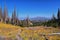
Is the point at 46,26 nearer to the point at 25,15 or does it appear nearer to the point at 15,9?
the point at 25,15

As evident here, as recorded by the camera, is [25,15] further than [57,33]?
Yes

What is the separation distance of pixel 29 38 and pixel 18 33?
480 millimetres

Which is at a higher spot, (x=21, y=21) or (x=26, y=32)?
(x=21, y=21)

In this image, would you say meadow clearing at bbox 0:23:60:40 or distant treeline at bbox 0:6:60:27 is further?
distant treeline at bbox 0:6:60:27

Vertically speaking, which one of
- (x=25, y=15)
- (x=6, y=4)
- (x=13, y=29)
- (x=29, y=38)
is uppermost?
(x=6, y=4)

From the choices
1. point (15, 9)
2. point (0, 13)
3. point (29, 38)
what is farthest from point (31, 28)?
point (0, 13)

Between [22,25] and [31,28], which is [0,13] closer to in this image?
[22,25]

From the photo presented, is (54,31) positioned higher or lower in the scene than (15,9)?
lower

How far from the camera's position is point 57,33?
198 inches

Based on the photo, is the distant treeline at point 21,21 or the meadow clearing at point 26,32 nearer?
the meadow clearing at point 26,32

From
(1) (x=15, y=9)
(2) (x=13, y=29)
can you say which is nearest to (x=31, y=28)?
(2) (x=13, y=29)

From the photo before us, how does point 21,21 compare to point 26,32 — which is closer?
point 26,32

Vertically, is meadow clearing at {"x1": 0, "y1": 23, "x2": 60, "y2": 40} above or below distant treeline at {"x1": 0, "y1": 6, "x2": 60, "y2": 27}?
below

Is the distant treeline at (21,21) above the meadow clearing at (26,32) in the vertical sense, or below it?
above
